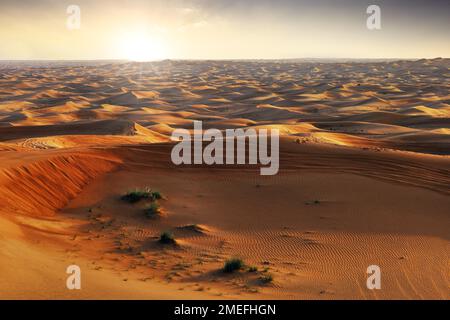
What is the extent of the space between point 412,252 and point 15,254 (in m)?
7.73

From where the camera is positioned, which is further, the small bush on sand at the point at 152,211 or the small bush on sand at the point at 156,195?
the small bush on sand at the point at 156,195

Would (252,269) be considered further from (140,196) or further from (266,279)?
(140,196)

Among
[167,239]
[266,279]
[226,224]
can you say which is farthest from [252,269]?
[226,224]

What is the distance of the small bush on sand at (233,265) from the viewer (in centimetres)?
811

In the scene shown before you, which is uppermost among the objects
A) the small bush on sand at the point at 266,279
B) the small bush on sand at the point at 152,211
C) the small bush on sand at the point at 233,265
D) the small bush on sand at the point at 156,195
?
the small bush on sand at the point at 156,195

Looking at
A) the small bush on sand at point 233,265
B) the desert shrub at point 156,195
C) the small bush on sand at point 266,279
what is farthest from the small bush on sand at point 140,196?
the small bush on sand at point 266,279

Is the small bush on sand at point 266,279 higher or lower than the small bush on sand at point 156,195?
lower

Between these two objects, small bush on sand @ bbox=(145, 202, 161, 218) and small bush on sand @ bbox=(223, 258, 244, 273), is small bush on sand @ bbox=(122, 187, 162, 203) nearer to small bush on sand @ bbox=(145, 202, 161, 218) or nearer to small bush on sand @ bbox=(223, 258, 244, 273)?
small bush on sand @ bbox=(145, 202, 161, 218)

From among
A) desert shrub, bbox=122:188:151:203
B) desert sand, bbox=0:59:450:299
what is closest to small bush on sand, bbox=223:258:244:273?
desert sand, bbox=0:59:450:299

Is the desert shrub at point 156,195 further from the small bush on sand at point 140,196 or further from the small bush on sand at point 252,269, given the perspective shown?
the small bush on sand at point 252,269

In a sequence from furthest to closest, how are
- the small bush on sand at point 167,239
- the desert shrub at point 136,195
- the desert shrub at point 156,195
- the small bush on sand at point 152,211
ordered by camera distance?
1. the desert shrub at point 156,195
2. the desert shrub at point 136,195
3. the small bush on sand at point 152,211
4. the small bush on sand at point 167,239

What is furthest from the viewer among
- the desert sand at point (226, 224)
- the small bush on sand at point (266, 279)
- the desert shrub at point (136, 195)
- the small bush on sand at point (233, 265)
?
the desert shrub at point (136, 195)
